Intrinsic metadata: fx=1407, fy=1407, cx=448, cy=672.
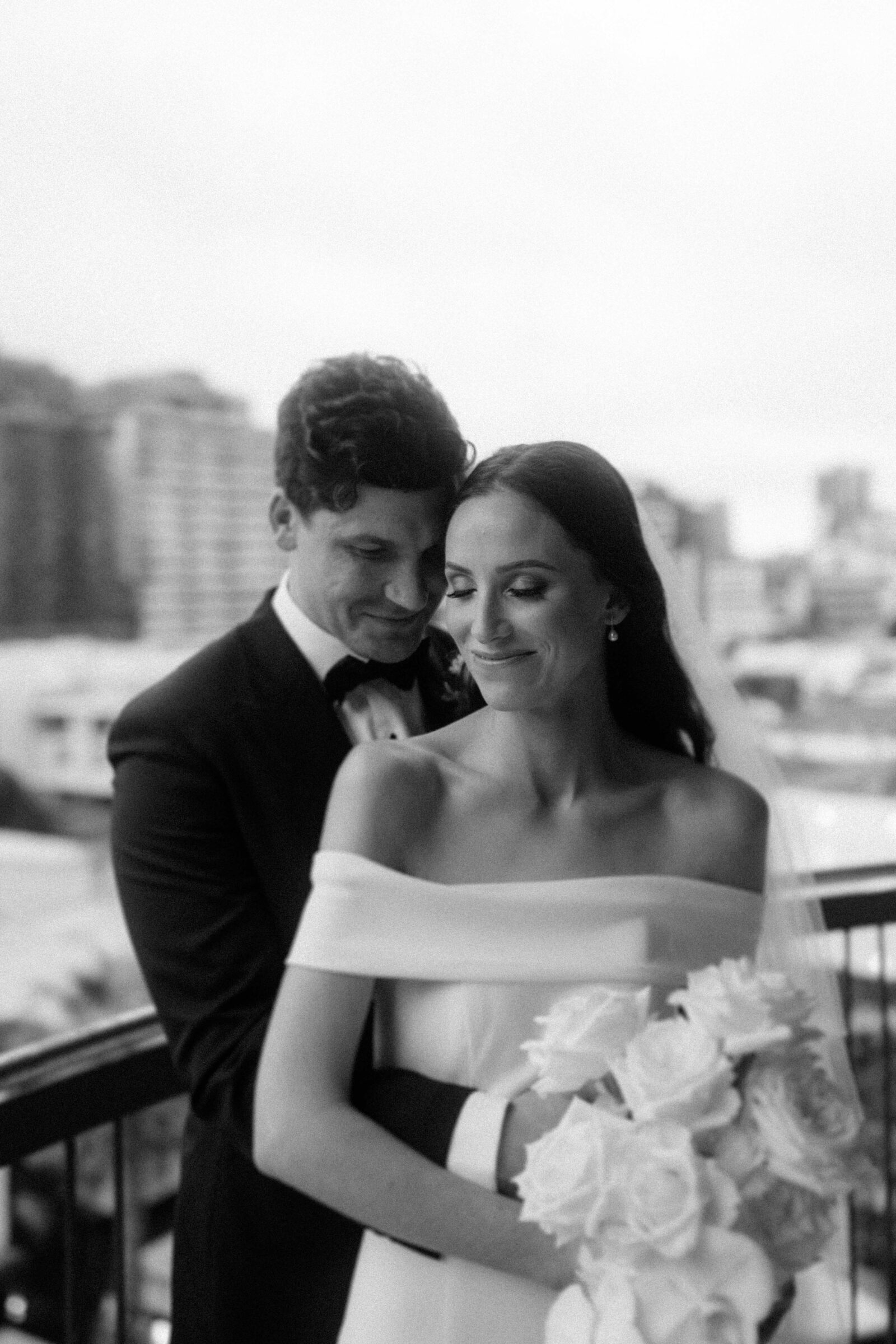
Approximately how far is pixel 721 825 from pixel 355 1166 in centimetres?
40

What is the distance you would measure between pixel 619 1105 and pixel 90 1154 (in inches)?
853

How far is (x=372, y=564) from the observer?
119 cm

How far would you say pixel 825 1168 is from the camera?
2.99 feet

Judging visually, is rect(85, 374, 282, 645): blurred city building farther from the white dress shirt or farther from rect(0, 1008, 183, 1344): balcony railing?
rect(0, 1008, 183, 1344): balcony railing

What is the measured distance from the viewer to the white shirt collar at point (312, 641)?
1.25 metres

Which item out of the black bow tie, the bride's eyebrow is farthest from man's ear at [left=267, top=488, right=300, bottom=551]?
the bride's eyebrow

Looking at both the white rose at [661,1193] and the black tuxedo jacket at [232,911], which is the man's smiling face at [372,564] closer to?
the black tuxedo jacket at [232,911]

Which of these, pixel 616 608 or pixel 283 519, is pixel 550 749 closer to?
pixel 616 608

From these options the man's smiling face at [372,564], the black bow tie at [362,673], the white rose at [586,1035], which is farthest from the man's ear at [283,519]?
the white rose at [586,1035]

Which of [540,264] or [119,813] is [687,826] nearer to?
[119,813]

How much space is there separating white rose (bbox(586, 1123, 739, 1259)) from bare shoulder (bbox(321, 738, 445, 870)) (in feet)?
1.01

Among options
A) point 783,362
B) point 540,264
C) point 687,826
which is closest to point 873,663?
point 783,362

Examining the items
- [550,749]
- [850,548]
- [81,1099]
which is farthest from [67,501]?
[550,749]

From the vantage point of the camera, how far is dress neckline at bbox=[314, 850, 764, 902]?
3.60 ft
